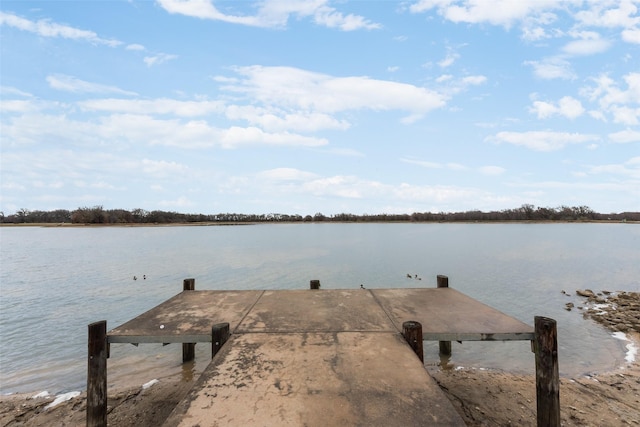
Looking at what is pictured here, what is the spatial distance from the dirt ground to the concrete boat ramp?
1.95 meters

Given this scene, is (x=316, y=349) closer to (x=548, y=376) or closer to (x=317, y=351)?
(x=317, y=351)

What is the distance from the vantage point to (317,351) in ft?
16.5

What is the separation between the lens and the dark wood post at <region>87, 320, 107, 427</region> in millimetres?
5266

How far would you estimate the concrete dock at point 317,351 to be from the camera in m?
3.47

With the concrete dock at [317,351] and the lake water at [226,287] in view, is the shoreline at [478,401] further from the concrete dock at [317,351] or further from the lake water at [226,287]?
the concrete dock at [317,351]

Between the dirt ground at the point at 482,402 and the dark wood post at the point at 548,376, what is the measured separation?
1245 mm

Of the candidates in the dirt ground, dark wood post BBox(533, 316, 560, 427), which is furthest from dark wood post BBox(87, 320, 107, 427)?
dark wood post BBox(533, 316, 560, 427)

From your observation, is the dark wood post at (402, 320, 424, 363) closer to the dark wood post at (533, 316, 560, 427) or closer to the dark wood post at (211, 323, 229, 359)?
the dark wood post at (533, 316, 560, 427)

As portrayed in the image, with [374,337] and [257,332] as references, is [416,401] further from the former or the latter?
[257,332]

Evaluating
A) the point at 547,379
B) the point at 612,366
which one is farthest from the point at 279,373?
the point at 612,366

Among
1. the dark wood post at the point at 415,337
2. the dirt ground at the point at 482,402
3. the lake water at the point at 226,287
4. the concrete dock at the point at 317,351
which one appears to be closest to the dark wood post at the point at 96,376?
the concrete dock at the point at 317,351

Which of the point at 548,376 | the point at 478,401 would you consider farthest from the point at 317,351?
the point at 478,401

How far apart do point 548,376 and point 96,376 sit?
7.67 m

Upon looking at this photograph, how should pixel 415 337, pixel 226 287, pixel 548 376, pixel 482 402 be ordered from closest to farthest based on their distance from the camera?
pixel 548 376 → pixel 415 337 → pixel 482 402 → pixel 226 287
